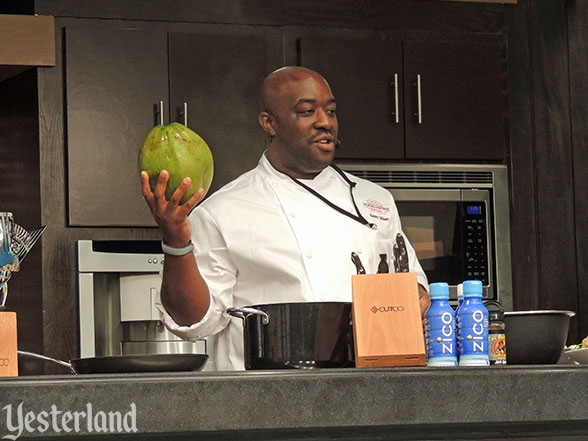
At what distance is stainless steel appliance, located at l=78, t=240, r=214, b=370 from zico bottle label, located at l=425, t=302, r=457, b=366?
1.82 m

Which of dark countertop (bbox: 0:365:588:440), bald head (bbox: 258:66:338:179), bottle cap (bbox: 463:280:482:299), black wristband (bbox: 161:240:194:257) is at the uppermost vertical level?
bald head (bbox: 258:66:338:179)

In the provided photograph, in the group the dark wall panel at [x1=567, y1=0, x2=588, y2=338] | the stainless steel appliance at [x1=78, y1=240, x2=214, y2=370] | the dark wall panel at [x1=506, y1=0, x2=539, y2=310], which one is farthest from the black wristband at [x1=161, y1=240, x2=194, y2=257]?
the dark wall panel at [x1=567, y1=0, x2=588, y2=338]

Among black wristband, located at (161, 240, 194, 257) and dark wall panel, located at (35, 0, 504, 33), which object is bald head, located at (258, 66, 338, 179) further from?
dark wall panel, located at (35, 0, 504, 33)

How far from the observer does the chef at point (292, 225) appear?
7.06 feet

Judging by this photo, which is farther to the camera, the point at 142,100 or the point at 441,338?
the point at 142,100

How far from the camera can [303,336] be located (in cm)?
150

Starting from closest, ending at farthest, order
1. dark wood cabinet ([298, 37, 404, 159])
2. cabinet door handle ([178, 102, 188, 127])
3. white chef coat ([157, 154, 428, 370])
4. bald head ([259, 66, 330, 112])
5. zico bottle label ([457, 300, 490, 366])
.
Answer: zico bottle label ([457, 300, 490, 366]), white chef coat ([157, 154, 428, 370]), bald head ([259, 66, 330, 112]), cabinet door handle ([178, 102, 188, 127]), dark wood cabinet ([298, 37, 404, 159])

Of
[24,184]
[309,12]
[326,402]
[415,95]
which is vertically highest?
[309,12]

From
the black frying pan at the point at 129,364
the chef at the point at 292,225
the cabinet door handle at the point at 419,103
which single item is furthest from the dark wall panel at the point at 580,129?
the black frying pan at the point at 129,364

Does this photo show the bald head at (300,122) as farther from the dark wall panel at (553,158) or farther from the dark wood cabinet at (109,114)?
the dark wall panel at (553,158)

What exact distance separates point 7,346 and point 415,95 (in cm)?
234

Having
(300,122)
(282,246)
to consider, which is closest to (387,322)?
(282,246)

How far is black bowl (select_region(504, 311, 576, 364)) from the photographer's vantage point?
62.5 inches

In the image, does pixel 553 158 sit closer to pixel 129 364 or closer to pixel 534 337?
pixel 534 337
